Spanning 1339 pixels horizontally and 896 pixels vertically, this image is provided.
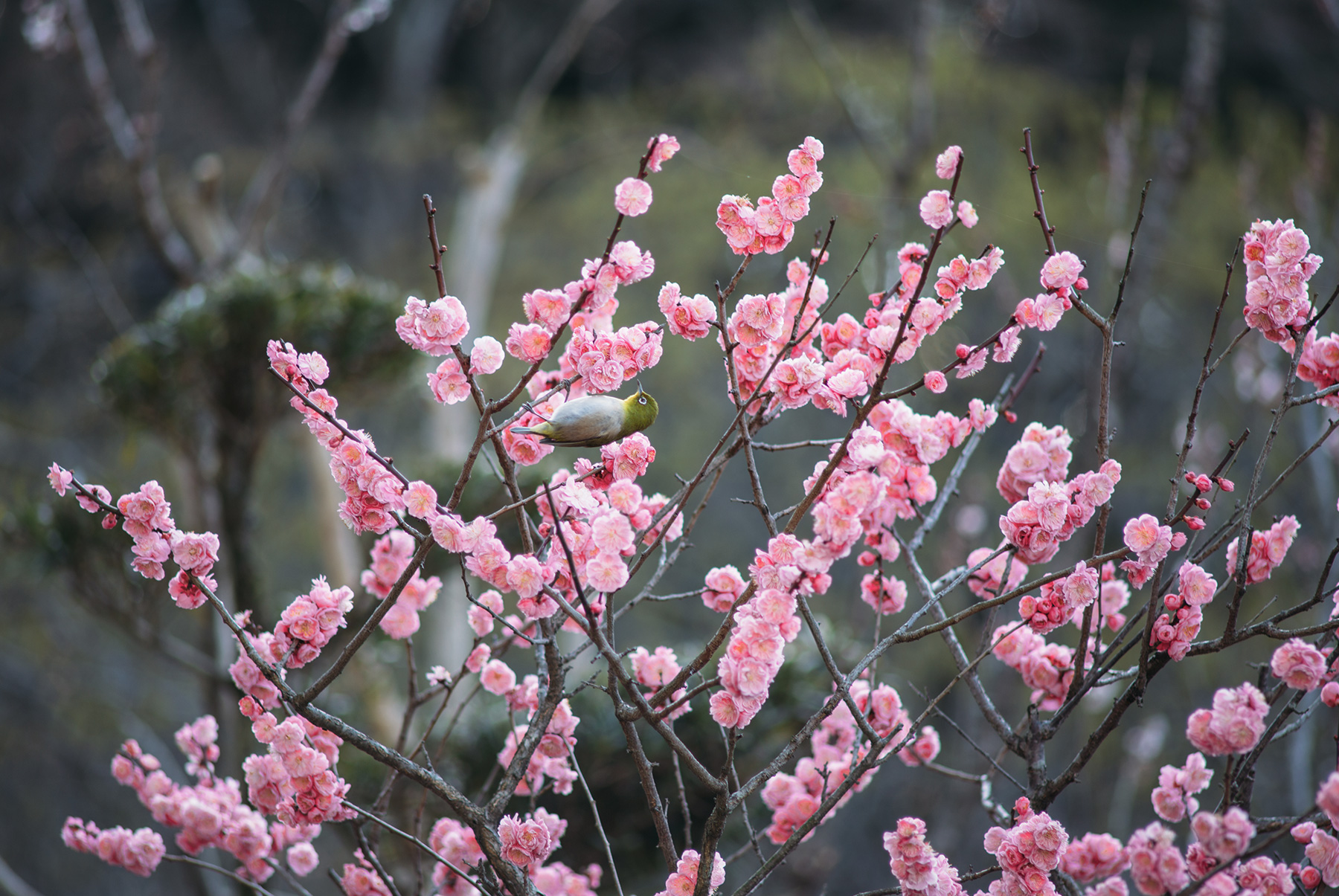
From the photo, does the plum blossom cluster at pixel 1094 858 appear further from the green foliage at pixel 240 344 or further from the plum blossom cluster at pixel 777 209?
the green foliage at pixel 240 344

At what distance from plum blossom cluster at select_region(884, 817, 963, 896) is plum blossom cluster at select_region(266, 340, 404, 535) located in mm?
493

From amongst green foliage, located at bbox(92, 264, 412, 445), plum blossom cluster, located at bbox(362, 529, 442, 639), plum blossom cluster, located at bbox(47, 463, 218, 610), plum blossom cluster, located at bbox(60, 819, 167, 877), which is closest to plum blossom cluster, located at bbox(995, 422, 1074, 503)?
plum blossom cluster, located at bbox(362, 529, 442, 639)

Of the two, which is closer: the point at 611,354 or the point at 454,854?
the point at 611,354

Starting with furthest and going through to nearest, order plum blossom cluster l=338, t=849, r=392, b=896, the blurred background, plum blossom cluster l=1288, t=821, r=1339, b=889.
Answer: the blurred background
plum blossom cluster l=338, t=849, r=392, b=896
plum blossom cluster l=1288, t=821, r=1339, b=889

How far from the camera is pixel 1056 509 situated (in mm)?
773

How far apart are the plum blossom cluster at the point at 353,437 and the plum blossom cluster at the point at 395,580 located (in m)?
0.17

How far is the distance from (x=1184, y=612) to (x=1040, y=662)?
20 centimetres

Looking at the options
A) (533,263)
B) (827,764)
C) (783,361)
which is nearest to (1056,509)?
(783,361)

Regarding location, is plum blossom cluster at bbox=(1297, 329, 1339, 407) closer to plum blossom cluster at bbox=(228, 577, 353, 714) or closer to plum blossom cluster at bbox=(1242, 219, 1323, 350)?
plum blossom cluster at bbox=(1242, 219, 1323, 350)

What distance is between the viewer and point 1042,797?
0.82m

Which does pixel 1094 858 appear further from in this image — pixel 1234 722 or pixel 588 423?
pixel 588 423

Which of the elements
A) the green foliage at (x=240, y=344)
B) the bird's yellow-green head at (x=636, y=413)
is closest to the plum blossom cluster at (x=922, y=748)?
the bird's yellow-green head at (x=636, y=413)

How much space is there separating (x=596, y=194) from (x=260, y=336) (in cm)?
422

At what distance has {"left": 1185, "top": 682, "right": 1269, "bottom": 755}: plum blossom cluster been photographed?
2.25 feet
